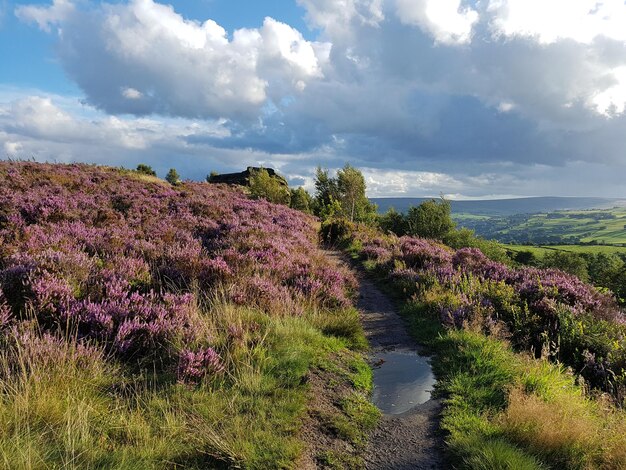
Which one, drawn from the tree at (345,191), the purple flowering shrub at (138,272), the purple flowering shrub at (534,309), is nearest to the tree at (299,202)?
the tree at (345,191)

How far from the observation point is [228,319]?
6.52 m

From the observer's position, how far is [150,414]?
422cm

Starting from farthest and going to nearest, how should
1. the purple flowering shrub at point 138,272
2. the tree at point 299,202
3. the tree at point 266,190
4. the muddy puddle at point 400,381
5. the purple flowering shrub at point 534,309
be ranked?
the tree at point 299,202
the tree at point 266,190
the purple flowering shrub at point 534,309
the muddy puddle at point 400,381
the purple flowering shrub at point 138,272

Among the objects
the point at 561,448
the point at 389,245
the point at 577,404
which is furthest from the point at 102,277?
the point at 389,245

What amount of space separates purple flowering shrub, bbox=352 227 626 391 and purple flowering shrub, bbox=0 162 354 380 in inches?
105

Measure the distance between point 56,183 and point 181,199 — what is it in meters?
5.75

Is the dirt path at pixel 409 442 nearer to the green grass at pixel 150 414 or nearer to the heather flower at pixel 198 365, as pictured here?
the green grass at pixel 150 414

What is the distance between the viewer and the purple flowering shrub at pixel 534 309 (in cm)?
792

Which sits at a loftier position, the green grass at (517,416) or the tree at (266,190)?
the tree at (266,190)

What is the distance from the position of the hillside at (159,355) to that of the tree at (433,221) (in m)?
50.2

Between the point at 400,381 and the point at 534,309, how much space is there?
5.81 metres

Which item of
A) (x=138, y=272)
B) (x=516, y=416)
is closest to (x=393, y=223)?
(x=138, y=272)

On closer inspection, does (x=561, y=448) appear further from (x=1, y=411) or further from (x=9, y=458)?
(x=1, y=411)

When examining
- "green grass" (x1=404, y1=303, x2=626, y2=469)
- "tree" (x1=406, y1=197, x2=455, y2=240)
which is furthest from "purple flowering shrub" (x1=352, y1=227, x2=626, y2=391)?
"tree" (x1=406, y1=197, x2=455, y2=240)
